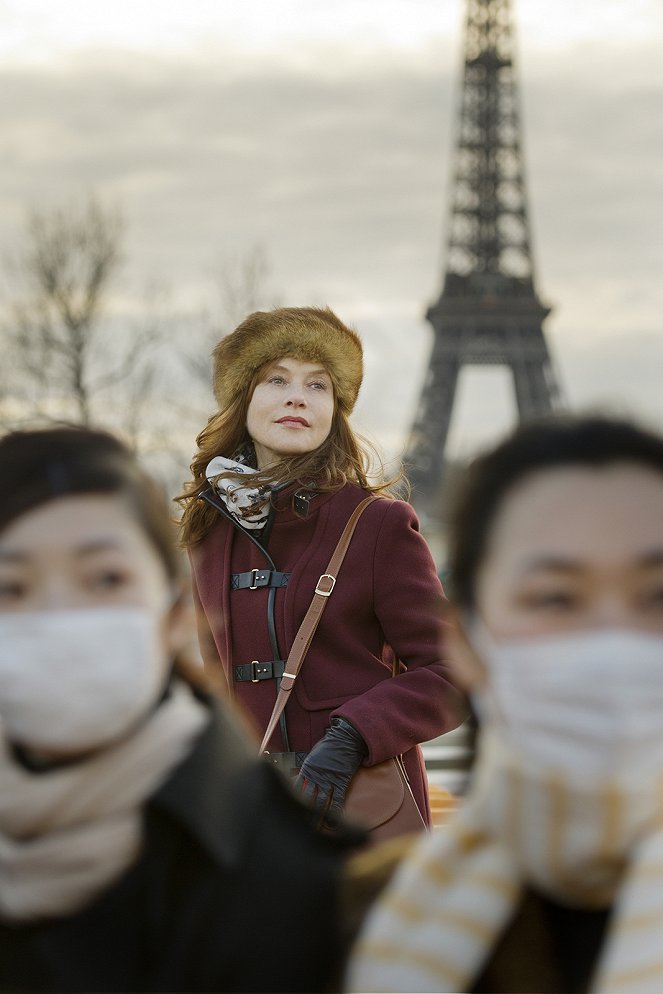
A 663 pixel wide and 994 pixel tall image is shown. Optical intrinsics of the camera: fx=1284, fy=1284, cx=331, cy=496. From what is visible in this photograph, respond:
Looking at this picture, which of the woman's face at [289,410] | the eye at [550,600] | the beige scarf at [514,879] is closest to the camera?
the beige scarf at [514,879]

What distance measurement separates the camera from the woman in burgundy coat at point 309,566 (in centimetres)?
288

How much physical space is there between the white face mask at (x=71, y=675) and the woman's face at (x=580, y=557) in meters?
0.41

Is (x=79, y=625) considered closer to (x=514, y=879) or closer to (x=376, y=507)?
(x=514, y=879)

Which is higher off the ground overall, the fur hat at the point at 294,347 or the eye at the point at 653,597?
the fur hat at the point at 294,347

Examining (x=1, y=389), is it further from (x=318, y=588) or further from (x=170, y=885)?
(x=170, y=885)

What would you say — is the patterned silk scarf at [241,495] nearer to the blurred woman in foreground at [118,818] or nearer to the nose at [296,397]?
the nose at [296,397]

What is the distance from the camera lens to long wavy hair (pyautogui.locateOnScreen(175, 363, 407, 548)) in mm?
3199

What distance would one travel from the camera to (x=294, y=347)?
11.0 feet

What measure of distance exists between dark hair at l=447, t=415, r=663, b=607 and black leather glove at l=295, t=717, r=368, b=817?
128 centimetres

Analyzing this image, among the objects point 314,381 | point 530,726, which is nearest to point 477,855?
point 530,726


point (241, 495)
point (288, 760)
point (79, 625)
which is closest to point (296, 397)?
point (241, 495)

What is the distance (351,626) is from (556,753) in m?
1.73

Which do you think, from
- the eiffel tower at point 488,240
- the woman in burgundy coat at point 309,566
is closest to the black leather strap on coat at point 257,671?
the woman in burgundy coat at point 309,566

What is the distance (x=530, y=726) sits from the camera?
1.35 meters
